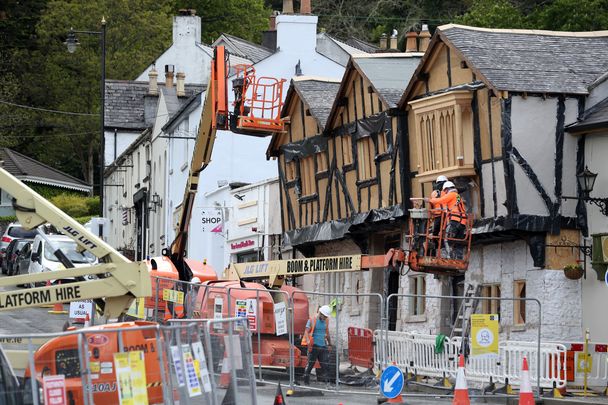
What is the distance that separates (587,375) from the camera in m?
24.8

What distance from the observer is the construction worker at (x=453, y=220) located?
2709cm

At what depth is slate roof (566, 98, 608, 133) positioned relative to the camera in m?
27.5

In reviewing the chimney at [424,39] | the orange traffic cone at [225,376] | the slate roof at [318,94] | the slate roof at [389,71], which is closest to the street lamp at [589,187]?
the slate roof at [389,71]

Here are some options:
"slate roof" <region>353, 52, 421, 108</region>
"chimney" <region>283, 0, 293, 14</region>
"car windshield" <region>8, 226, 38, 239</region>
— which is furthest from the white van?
"car windshield" <region>8, 226, 38, 239</region>

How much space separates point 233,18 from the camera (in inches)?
3376

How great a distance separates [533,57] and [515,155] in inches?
103

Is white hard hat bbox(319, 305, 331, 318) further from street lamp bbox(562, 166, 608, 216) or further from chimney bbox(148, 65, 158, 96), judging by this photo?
chimney bbox(148, 65, 158, 96)

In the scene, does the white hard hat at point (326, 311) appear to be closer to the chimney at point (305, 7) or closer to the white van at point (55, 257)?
the white van at point (55, 257)

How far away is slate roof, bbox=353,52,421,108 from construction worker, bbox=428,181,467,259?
21.3 ft

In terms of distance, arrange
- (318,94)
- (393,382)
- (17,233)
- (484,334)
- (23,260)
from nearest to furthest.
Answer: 1. (393,382)
2. (484,334)
3. (318,94)
4. (23,260)
5. (17,233)

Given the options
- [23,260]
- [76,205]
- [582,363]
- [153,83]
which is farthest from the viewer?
[76,205]

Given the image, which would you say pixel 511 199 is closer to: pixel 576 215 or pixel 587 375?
pixel 576 215

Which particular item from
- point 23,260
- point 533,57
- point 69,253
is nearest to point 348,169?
point 533,57

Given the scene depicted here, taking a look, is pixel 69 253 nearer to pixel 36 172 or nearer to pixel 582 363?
pixel 582 363
